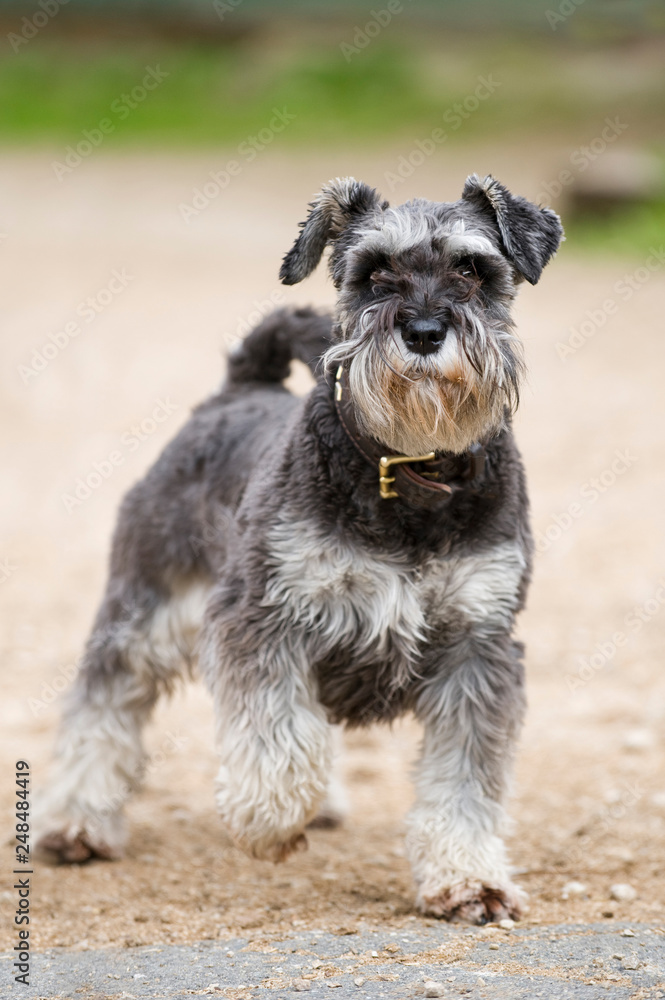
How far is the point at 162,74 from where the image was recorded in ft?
116

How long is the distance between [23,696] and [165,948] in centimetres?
417

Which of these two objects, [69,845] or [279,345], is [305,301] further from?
[69,845]

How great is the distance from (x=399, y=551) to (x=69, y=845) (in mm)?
2541

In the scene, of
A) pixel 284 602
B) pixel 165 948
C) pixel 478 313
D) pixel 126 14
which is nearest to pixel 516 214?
pixel 478 313

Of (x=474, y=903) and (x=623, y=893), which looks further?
(x=623, y=893)

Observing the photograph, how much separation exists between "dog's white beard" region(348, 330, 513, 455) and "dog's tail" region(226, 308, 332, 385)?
1182 mm

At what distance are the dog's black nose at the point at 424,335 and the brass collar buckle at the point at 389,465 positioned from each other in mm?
503

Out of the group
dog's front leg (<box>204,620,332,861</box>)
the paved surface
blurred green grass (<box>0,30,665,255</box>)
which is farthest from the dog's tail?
blurred green grass (<box>0,30,665,255</box>)

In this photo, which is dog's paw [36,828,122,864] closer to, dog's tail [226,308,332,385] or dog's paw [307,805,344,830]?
dog's paw [307,805,344,830]

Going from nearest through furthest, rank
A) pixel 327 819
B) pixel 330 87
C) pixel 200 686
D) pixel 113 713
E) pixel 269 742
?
pixel 269 742, pixel 113 713, pixel 327 819, pixel 200 686, pixel 330 87

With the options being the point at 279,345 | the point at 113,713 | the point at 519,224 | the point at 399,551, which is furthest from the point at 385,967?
the point at 279,345

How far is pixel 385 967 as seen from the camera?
14.0 feet

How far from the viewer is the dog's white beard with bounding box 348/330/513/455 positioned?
4570 millimetres

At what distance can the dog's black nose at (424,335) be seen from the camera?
14.9ft
